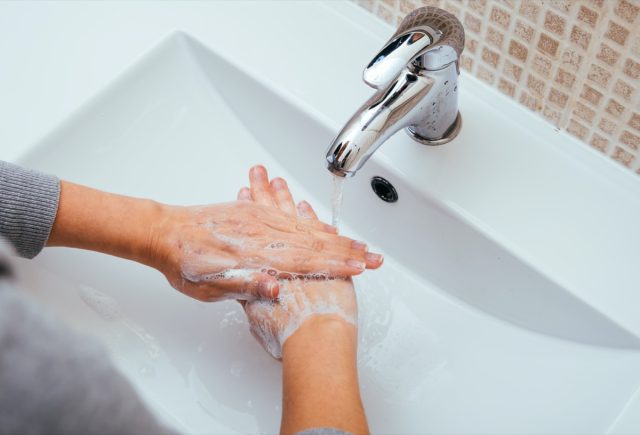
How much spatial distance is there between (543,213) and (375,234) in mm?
191

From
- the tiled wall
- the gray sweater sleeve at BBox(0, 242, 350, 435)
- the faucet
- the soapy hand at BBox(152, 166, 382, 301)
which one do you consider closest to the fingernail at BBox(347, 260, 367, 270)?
the soapy hand at BBox(152, 166, 382, 301)

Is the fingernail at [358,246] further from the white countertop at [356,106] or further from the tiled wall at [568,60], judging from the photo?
the tiled wall at [568,60]

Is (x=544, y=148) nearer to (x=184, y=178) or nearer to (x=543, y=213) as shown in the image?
(x=543, y=213)

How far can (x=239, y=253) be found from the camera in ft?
2.24

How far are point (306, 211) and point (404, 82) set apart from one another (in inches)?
7.8

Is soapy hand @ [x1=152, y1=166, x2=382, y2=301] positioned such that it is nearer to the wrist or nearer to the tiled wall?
the wrist

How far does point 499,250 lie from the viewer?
2.21 feet

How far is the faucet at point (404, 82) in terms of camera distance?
1.86 feet

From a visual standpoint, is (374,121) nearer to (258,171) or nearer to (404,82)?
(404,82)

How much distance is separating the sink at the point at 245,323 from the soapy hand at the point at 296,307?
0.15 ft

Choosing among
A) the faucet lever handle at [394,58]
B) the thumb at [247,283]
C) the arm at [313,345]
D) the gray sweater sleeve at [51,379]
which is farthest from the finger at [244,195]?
the gray sweater sleeve at [51,379]

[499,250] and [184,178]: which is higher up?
[499,250]

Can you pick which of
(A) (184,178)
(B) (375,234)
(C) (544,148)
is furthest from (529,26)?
(A) (184,178)

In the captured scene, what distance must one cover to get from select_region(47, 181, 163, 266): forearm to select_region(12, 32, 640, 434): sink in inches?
2.6
